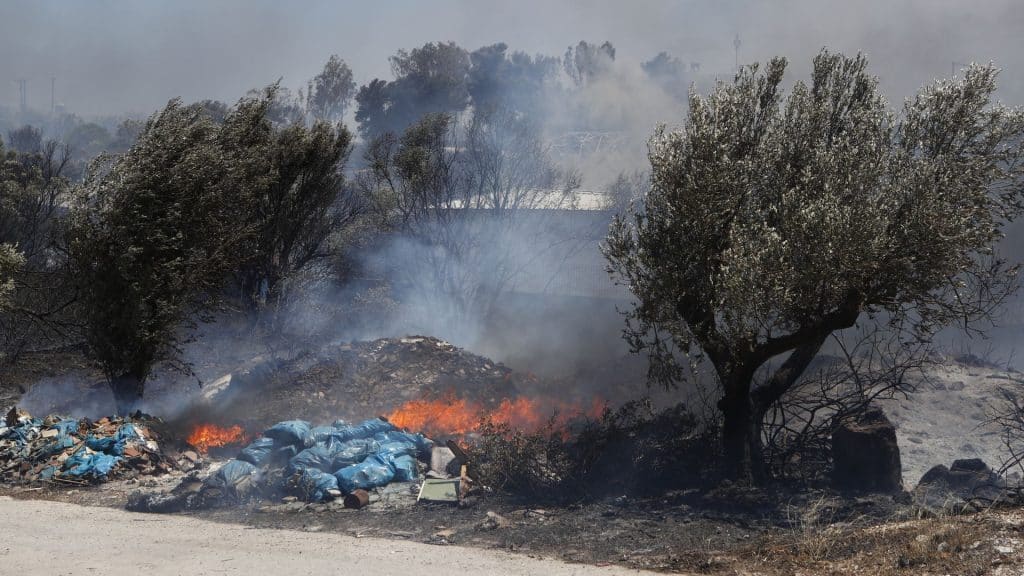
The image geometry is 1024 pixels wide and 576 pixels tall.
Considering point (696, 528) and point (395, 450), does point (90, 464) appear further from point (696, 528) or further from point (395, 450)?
point (696, 528)

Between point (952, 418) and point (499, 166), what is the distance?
15984 millimetres

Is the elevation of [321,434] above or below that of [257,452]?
above

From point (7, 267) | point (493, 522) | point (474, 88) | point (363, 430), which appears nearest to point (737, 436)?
point (493, 522)

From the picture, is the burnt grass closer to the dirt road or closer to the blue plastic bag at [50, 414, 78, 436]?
the dirt road

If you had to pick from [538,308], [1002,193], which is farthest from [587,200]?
[1002,193]

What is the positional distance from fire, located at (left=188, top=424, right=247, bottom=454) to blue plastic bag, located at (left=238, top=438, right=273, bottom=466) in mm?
2482

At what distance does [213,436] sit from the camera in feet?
50.8

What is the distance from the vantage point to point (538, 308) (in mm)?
30266

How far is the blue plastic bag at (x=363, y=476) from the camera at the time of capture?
11.7 metres

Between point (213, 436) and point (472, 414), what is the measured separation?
5.04m

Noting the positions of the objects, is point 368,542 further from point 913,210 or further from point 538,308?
point 538,308

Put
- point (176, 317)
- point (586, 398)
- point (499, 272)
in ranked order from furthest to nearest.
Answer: point (499, 272) < point (586, 398) < point (176, 317)

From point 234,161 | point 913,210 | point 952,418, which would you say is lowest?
point 952,418

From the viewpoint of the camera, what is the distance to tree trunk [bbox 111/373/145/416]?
15.2m
